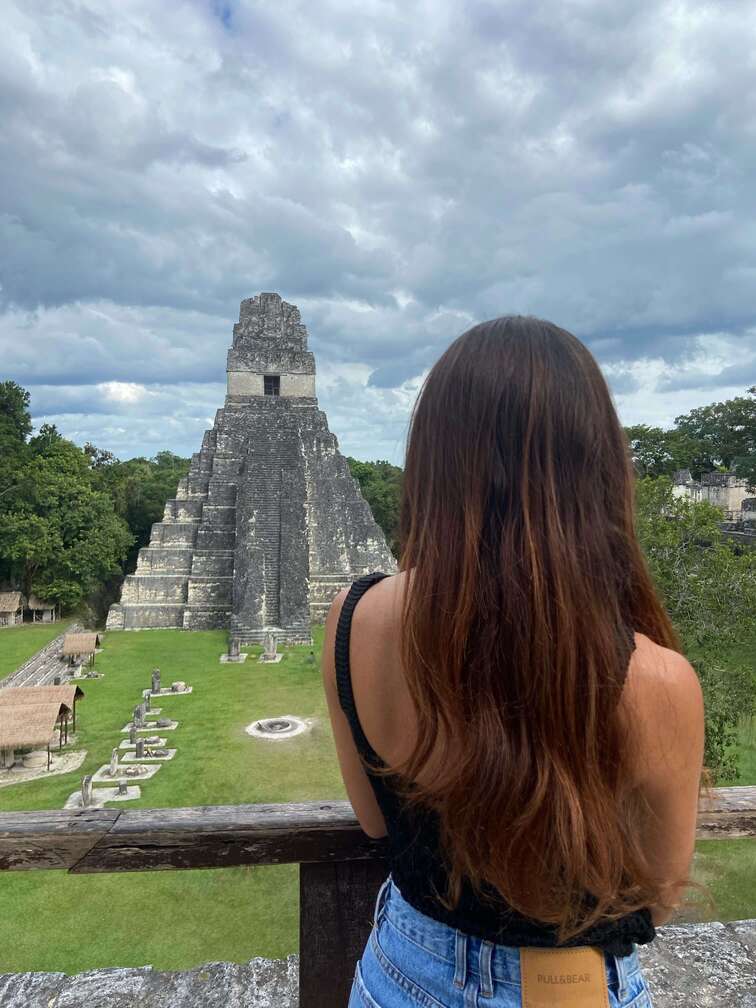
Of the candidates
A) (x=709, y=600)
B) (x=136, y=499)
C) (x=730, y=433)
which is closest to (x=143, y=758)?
(x=709, y=600)

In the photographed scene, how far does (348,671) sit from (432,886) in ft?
1.32

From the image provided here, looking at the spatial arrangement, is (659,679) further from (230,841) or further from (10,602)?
(10,602)

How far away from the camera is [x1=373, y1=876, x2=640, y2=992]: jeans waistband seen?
1139 mm

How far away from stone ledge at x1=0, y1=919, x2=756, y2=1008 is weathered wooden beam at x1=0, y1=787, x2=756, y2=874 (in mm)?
828

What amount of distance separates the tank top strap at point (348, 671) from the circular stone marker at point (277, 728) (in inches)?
424

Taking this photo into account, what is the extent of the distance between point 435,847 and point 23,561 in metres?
23.2

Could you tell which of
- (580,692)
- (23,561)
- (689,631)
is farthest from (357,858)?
(23,561)

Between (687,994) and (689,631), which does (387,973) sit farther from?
(689,631)

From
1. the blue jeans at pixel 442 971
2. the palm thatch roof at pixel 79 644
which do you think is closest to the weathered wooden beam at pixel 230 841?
the blue jeans at pixel 442 971

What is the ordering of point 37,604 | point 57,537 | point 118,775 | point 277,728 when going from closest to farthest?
point 118,775 < point 277,728 < point 57,537 < point 37,604

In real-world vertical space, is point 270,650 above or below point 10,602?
below

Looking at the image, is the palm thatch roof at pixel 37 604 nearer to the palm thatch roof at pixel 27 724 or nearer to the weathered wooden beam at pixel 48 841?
the palm thatch roof at pixel 27 724

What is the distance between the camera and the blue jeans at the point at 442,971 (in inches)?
44.6

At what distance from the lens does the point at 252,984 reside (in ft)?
8.02
